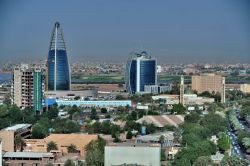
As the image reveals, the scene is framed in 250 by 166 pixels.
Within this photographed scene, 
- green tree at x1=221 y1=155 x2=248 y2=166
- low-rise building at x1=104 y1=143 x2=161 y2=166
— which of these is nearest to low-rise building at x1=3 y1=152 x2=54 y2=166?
low-rise building at x1=104 y1=143 x2=161 y2=166

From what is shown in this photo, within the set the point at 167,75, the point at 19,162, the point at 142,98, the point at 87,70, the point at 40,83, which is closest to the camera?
the point at 19,162

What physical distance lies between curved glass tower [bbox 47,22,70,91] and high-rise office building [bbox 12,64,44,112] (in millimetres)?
3811

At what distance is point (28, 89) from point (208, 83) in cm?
679

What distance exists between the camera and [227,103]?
1480 cm

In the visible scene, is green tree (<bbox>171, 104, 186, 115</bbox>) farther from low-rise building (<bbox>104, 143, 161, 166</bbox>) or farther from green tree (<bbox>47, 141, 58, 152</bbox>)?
low-rise building (<bbox>104, 143, 161, 166</bbox>)

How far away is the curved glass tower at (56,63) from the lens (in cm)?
1700

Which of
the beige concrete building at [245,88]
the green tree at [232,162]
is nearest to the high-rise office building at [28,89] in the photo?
the green tree at [232,162]

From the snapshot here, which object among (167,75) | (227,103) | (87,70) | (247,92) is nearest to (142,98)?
(227,103)

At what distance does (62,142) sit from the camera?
311 inches

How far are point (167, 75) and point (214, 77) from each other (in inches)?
398

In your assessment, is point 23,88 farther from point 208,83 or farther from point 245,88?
point 245,88

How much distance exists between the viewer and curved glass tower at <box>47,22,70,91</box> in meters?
17.0

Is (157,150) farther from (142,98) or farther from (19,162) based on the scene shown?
(142,98)

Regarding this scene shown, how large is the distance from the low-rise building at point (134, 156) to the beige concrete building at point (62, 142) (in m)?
1.64
